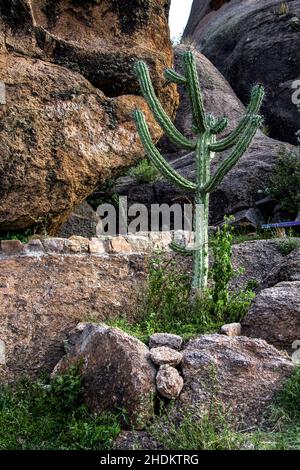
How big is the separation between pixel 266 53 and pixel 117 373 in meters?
11.8

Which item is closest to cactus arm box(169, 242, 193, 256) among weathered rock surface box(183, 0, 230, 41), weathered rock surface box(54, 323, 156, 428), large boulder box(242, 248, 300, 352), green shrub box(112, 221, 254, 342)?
green shrub box(112, 221, 254, 342)

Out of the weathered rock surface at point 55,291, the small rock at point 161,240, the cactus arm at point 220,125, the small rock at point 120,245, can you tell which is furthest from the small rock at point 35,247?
the cactus arm at point 220,125

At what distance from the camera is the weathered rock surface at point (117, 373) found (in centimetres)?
495

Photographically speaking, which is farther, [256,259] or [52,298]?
[256,259]

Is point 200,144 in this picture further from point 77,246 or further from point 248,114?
point 77,246

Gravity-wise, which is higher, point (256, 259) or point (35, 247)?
point (35, 247)

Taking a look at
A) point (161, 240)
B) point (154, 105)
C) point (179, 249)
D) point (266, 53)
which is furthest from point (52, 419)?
point (266, 53)

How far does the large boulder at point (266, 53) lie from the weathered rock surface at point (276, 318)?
8.25 meters

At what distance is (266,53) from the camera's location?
15219mm

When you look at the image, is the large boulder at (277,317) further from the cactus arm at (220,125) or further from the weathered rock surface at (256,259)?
the cactus arm at (220,125)

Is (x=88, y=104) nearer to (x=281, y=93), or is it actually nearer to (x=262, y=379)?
(x=262, y=379)

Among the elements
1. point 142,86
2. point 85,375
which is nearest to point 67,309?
point 85,375

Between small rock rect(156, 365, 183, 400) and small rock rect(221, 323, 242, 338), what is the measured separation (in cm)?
96

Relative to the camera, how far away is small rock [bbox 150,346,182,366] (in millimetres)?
5215
